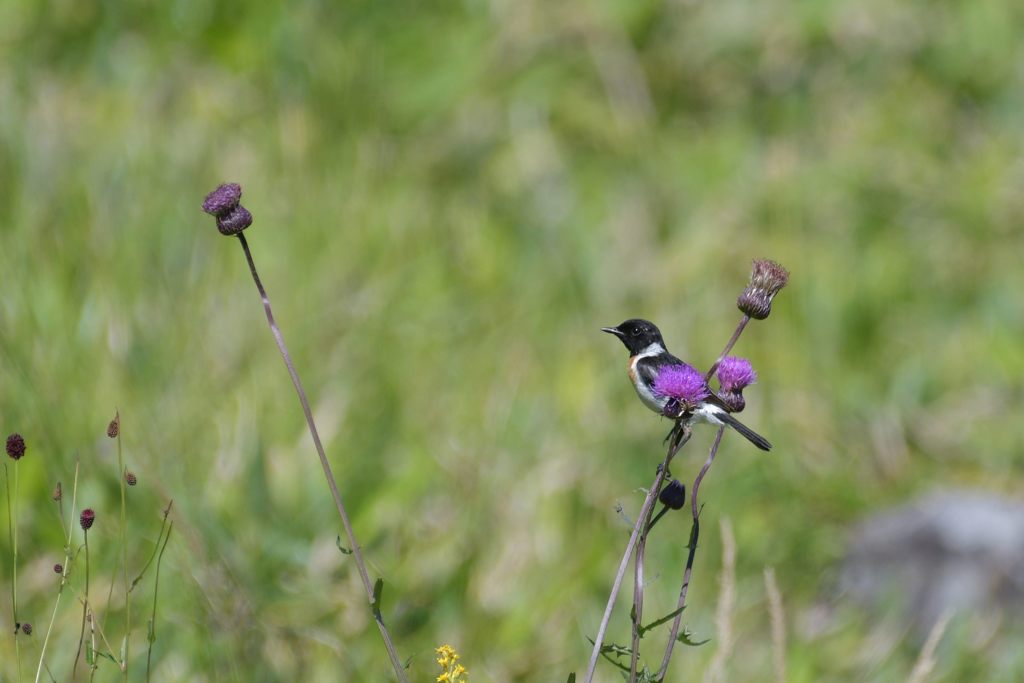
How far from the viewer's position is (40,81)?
4207 mm

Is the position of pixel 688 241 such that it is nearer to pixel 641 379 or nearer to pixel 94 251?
pixel 94 251

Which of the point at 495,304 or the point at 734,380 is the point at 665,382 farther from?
the point at 495,304

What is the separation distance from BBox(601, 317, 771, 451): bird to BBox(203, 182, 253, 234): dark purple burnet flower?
1.63ft

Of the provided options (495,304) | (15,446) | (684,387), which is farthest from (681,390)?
(495,304)

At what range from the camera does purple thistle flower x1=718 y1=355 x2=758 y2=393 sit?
5.15 feet

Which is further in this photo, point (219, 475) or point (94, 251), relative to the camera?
point (94, 251)

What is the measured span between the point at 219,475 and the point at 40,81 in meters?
1.77

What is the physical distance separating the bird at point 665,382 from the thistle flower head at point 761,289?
3.8 inches

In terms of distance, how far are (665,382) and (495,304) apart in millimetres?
2618

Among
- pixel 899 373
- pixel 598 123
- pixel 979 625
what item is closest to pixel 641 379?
pixel 979 625

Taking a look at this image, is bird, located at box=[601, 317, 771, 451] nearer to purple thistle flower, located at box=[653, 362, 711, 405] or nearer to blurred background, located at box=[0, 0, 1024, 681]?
purple thistle flower, located at box=[653, 362, 711, 405]

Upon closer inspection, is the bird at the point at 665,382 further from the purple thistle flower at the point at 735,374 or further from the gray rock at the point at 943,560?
the gray rock at the point at 943,560

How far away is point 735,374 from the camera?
1577 mm

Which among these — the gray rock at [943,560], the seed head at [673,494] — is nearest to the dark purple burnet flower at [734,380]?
the seed head at [673,494]
